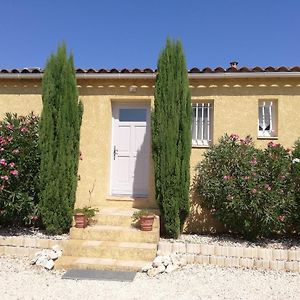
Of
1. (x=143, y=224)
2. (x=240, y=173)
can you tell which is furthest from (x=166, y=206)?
(x=240, y=173)

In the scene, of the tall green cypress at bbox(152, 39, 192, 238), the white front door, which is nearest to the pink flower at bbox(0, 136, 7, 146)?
the white front door

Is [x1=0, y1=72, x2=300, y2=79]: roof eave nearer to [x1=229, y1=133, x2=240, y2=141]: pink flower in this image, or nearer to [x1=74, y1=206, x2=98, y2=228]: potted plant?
[x1=229, y1=133, x2=240, y2=141]: pink flower

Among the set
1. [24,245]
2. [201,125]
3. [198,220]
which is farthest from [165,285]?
[201,125]

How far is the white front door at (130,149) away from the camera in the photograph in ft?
33.9

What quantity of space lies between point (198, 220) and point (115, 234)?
2487 millimetres

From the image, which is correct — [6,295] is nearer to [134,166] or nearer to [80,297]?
[80,297]

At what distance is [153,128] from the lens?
8617 millimetres

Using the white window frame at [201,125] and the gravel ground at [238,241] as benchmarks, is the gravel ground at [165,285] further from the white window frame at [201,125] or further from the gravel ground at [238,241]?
the white window frame at [201,125]

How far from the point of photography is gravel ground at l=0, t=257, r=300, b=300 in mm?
5703

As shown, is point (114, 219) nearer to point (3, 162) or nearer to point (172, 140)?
point (172, 140)

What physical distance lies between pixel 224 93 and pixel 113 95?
313 cm

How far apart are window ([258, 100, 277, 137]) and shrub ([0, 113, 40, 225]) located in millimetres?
5943

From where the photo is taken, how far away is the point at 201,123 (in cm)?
980

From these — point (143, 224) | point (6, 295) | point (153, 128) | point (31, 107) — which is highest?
point (31, 107)
